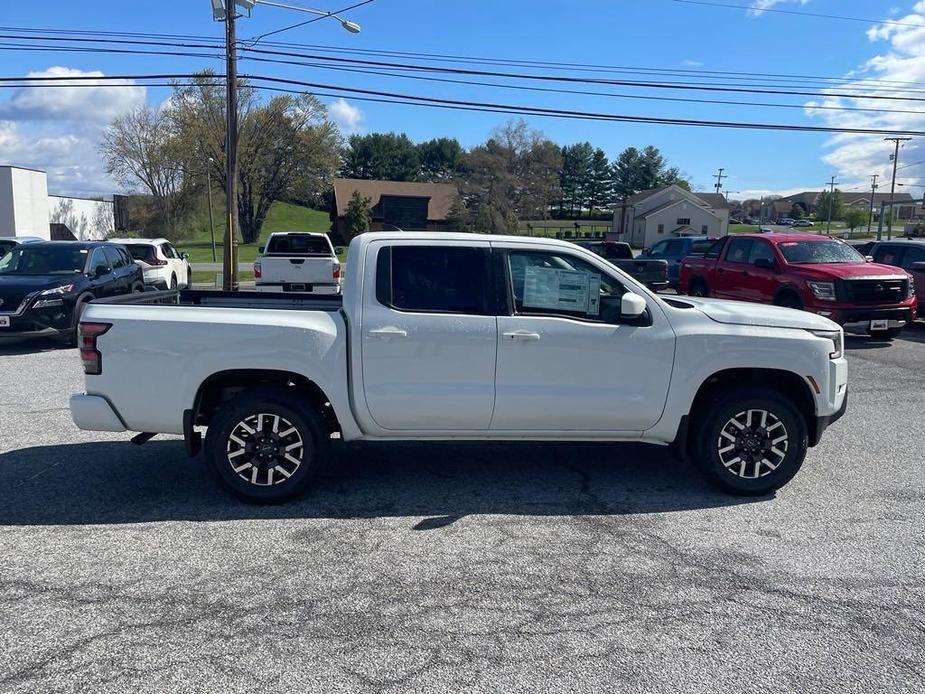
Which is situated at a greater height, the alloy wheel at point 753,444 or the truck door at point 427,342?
the truck door at point 427,342

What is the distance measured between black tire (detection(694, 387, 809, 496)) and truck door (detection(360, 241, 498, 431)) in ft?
5.38

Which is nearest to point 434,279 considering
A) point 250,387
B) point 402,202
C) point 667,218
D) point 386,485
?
point 250,387

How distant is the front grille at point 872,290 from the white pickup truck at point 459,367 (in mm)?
8253

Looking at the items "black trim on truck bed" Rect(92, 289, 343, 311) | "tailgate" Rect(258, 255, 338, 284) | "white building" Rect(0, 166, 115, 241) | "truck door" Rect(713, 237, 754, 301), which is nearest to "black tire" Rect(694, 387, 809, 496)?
"black trim on truck bed" Rect(92, 289, 343, 311)

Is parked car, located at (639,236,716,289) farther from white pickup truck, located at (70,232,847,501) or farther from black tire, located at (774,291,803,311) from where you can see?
white pickup truck, located at (70,232,847,501)

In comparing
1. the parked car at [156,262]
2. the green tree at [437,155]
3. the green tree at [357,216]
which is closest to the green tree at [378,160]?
the green tree at [437,155]

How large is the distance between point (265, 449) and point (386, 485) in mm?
1001

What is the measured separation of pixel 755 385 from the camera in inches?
222

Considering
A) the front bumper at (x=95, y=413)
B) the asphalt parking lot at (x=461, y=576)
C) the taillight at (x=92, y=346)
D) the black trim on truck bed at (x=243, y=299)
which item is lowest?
the asphalt parking lot at (x=461, y=576)

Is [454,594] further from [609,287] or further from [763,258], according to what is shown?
[763,258]

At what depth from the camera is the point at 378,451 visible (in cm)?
668

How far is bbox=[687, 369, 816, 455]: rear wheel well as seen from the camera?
223 inches

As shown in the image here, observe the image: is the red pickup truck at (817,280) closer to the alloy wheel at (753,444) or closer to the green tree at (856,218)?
the alloy wheel at (753,444)

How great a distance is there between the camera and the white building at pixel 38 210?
42062 mm
